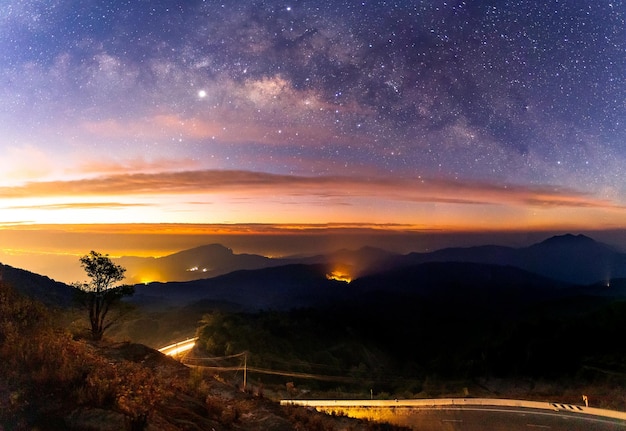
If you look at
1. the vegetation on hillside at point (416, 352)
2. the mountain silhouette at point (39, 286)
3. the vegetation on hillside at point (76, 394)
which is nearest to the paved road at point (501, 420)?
the vegetation on hillside at point (416, 352)

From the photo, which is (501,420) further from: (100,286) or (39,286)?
(39,286)

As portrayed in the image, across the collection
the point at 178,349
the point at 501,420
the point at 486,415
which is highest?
the point at 501,420

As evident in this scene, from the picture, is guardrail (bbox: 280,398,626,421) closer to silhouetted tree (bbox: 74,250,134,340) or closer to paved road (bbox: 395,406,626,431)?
paved road (bbox: 395,406,626,431)

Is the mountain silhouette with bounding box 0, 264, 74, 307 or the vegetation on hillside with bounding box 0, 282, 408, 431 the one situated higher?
the vegetation on hillside with bounding box 0, 282, 408, 431

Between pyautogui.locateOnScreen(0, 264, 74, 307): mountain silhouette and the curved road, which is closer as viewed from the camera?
the curved road

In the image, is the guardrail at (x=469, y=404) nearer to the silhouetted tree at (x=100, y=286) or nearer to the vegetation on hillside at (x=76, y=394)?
the vegetation on hillside at (x=76, y=394)

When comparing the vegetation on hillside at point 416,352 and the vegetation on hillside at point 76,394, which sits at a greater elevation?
the vegetation on hillside at point 76,394

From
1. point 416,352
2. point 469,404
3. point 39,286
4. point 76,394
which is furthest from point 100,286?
point 416,352

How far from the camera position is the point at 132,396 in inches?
348

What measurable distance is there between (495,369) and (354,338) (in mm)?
24546

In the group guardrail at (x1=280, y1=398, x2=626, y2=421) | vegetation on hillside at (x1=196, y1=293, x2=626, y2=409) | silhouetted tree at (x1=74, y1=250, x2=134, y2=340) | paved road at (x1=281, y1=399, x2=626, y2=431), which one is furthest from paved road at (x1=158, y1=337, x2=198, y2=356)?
paved road at (x1=281, y1=399, x2=626, y2=431)

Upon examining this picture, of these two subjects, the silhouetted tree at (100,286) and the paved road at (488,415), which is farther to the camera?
the silhouetted tree at (100,286)

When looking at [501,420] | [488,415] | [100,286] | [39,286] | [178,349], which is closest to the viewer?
Answer: [501,420]

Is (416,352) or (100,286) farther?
(416,352)
